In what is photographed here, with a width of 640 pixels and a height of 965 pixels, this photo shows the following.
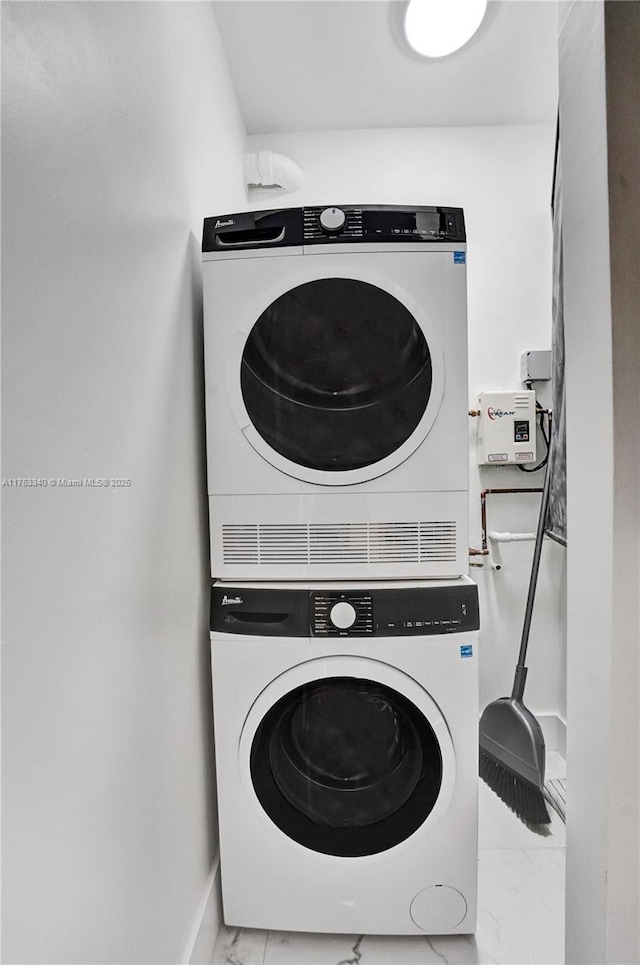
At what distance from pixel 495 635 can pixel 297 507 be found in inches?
49.6

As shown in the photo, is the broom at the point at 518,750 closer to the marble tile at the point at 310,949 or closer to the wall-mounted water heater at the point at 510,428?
the wall-mounted water heater at the point at 510,428

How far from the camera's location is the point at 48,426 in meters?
0.61

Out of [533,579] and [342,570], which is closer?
[342,570]

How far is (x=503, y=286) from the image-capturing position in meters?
2.06

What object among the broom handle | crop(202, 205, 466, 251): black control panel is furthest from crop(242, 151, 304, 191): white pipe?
the broom handle

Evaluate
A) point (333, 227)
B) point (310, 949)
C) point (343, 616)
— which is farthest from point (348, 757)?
point (333, 227)

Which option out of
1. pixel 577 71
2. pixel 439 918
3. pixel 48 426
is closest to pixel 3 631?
pixel 48 426

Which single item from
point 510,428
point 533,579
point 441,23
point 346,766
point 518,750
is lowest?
point 518,750

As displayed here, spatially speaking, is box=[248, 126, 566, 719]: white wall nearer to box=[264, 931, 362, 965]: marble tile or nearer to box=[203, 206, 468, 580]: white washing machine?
box=[203, 206, 468, 580]: white washing machine

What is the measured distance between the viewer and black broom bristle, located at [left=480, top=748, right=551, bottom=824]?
1.60 meters

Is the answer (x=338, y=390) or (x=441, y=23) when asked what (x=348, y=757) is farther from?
(x=441, y=23)

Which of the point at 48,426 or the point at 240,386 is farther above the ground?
the point at 240,386

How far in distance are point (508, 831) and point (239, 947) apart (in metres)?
0.88

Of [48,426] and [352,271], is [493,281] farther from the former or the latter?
[48,426]
